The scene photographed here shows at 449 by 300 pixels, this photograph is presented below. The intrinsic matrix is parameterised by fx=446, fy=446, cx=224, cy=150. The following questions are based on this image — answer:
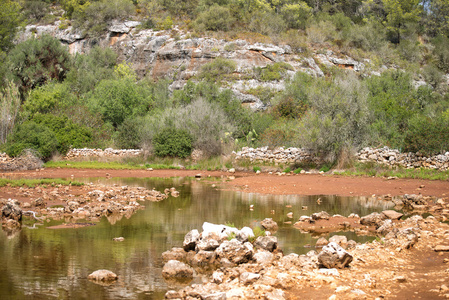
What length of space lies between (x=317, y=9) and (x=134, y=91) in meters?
44.7

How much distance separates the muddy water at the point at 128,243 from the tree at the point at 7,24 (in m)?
54.5

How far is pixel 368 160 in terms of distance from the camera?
28.1 meters

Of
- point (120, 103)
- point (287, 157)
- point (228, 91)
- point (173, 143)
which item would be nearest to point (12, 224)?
point (173, 143)

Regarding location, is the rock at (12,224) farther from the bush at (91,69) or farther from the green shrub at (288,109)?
the bush at (91,69)

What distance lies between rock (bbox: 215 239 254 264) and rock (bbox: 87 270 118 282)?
246 centimetres

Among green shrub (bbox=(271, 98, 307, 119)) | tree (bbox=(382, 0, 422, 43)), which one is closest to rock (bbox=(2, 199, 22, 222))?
green shrub (bbox=(271, 98, 307, 119))

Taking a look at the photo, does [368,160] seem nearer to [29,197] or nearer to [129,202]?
[129,202]

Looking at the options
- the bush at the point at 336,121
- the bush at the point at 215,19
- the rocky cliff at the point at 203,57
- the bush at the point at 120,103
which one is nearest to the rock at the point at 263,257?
the bush at the point at 336,121

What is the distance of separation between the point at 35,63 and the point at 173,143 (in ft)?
96.4

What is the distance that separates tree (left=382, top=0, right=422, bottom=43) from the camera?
72.1 metres

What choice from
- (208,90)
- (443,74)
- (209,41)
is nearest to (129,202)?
(208,90)

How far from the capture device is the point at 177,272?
943 centimetres

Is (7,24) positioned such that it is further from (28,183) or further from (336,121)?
(336,121)

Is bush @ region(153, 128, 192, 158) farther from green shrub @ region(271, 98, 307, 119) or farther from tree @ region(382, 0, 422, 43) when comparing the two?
tree @ region(382, 0, 422, 43)
